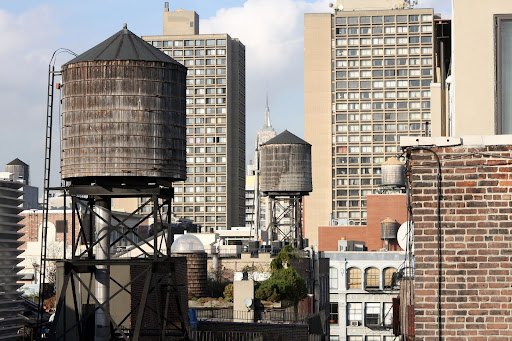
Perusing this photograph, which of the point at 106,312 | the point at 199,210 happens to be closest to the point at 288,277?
the point at 106,312

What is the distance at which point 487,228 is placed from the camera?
13.8 meters

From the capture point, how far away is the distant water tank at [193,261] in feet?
198

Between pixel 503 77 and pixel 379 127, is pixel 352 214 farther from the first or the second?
pixel 503 77

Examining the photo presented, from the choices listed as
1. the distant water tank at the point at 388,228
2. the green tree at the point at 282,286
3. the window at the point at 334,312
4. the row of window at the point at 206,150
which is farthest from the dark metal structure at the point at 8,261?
the row of window at the point at 206,150

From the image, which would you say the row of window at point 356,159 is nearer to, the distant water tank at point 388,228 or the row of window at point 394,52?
the row of window at point 394,52

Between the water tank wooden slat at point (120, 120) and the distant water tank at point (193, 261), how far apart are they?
2698cm

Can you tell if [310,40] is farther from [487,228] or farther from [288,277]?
[487,228]

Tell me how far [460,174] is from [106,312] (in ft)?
70.6

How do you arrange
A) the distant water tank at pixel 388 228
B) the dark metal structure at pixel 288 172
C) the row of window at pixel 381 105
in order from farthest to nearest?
the row of window at pixel 381 105 < the distant water tank at pixel 388 228 < the dark metal structure at pixel 288 172

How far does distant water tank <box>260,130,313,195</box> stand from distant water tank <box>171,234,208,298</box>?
54.5ft

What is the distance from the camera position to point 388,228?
109 meters

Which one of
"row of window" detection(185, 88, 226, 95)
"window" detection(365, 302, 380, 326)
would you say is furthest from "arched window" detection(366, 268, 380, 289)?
"row of window" detection(185, 88, 226, 95)

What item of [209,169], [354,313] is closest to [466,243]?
[354,313]

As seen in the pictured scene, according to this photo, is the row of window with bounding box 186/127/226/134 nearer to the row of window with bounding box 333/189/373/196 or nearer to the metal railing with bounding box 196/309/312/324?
the row of window with bounding box 333/189/373/196
